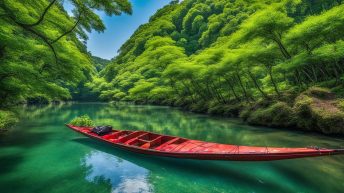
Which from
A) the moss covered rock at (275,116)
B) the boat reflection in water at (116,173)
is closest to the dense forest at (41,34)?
the boat reflection in water at (116,173)

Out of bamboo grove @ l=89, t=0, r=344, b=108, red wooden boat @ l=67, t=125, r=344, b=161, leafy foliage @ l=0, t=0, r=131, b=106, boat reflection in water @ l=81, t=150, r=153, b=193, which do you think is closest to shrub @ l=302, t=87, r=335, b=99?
bamboo grove @ l=89, t=0, r=344, b=108

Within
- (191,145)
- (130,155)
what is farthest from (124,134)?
(191,145)

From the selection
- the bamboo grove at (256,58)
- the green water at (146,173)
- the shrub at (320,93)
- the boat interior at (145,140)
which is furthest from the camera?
the bamboo grove at (256,58)

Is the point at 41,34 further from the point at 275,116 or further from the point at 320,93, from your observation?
the point at 320,93

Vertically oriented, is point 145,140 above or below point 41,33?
below

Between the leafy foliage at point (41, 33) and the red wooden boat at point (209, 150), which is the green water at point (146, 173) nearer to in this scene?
the red wooden boat at point (209, 150)

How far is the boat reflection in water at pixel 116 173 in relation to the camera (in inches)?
283

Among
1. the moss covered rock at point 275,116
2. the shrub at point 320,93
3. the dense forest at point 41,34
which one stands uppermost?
the dense forest at point 41,34

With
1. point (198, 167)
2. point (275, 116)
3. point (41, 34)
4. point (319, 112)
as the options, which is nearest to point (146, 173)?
point (198, 167)

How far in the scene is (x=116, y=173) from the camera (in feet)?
27.8

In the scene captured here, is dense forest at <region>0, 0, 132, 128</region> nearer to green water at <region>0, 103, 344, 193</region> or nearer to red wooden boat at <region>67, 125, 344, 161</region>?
green water at <region>0, 103, 344, 193</region>

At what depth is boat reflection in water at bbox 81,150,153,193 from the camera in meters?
7.18

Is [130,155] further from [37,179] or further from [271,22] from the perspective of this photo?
[271,22]

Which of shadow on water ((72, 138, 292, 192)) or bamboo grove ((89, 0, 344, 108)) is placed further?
bamboo grove ((89, 0, 344, 108))
